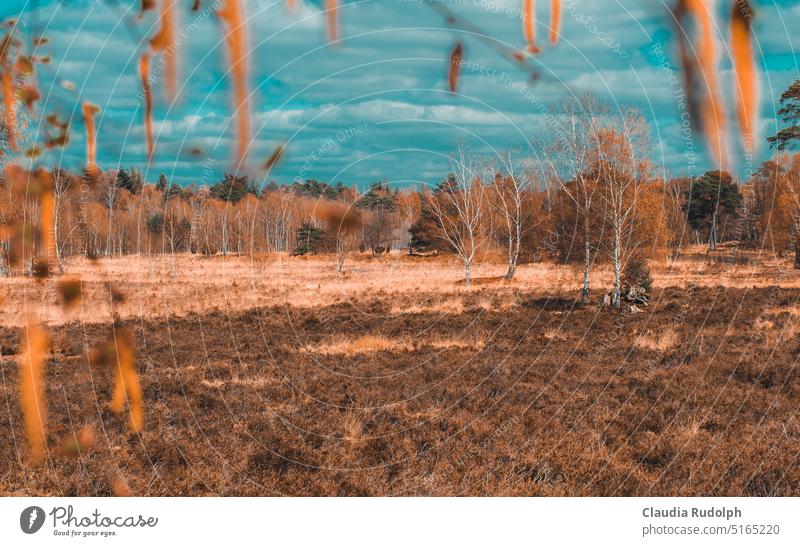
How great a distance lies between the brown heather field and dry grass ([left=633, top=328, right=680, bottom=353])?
0.39 ft

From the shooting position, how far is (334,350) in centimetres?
2028

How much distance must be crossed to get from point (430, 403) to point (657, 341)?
415 inches

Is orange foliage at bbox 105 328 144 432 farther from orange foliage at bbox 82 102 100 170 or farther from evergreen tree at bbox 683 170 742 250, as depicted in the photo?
evergreen tree at bbox 683 170 742 250

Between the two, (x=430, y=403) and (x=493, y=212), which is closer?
(x=430, y=403)

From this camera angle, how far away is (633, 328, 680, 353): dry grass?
64.2 feet

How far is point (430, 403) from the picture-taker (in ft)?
43.0

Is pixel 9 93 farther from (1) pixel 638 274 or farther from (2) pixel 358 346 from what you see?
(1) pixel 638 274

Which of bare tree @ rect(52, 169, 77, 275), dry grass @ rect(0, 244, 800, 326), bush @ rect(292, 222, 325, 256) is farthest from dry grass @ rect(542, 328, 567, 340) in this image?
bush @ rect(292, 222, 325, 256)

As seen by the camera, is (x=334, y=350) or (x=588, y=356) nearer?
(x=588, y=356)

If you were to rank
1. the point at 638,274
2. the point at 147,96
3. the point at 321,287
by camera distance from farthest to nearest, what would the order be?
the point at 321,287, the point at 638,274, the point at 147,96

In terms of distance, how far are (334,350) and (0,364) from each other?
919cm

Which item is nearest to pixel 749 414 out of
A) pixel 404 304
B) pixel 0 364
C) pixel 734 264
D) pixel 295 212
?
pixel 0 364

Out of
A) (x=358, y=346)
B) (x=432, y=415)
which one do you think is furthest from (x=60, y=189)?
(x=358, y=346)

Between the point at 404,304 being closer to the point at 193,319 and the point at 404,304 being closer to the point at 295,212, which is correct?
the point at 193,319
